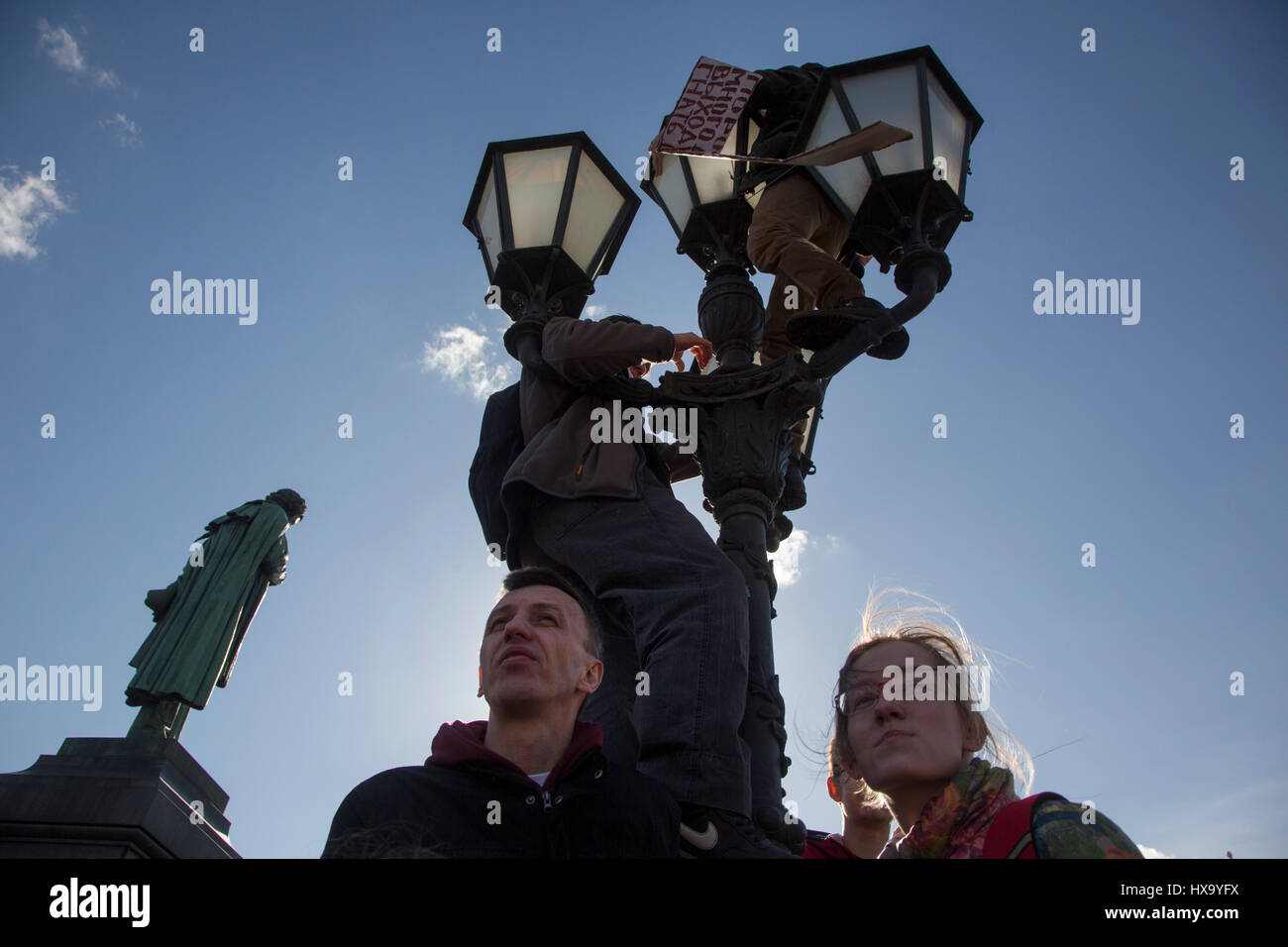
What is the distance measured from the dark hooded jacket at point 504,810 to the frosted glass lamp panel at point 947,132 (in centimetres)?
285

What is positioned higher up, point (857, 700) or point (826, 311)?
point (826, 311)

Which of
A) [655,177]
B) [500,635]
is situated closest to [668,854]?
[500,635]

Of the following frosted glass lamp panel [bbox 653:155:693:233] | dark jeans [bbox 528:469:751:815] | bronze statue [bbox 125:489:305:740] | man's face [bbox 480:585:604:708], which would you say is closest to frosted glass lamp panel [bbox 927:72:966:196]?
frosted glass lamp panel [bbox 653:155:693:233]

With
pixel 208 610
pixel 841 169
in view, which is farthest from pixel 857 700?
pixel 208 610

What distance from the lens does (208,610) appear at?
21.9 ft

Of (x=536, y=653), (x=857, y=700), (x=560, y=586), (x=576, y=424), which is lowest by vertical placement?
(x=857, y=700)

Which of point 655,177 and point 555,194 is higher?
point 655,177

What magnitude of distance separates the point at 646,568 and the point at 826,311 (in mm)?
1321

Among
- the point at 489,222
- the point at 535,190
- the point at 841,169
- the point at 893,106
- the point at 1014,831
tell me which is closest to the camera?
the point at 1014,831

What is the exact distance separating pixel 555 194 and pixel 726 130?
79 centimetres

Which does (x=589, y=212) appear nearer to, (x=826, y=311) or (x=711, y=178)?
(x=711, y=178)

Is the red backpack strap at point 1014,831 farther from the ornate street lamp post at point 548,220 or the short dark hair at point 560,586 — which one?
the ornate street lamp post at point 548,220
